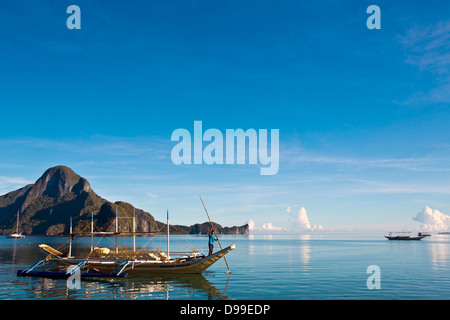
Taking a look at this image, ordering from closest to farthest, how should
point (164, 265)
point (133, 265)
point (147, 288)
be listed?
1. point (147, 288)
2. point (164, 265)
3. point (133, 265)

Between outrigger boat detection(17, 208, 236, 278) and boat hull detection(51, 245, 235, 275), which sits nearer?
outrigger boat detection(17, 208, 236, 278)

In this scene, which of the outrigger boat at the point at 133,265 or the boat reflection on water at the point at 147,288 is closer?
the boat reflection on water at the point at 147,288

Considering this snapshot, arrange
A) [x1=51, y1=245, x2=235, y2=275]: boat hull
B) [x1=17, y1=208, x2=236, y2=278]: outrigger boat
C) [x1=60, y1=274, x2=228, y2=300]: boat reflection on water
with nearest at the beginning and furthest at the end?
[x1=60, y1=274, x2=228, y2=300]: boat reflection on water < [x1=17, y1=208, x2=236, y2=278]: outrigger boat < [x1=51, y1=245, x2=235, y2=275]: boat hull

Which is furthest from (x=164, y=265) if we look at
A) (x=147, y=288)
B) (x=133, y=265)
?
(x=147, y=288)

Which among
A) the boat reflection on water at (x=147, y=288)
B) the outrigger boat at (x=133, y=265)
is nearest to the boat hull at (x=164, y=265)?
the outrigger boat at (x=133, y=265)

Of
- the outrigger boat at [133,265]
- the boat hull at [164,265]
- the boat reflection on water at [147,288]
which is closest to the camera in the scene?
the boat reflection on water at [147,288]

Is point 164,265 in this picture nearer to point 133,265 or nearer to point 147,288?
point 133,265

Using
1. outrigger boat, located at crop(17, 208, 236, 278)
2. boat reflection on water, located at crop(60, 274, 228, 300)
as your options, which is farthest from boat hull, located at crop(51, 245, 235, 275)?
boat reflection on water, located at crop(60, 274, 228, 300)

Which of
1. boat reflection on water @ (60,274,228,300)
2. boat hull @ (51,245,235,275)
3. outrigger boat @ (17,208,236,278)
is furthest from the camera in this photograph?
boat hull @ (51,245,235,275)

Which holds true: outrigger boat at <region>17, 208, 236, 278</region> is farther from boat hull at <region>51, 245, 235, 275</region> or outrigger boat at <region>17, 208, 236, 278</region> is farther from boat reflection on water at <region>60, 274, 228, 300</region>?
boat reflection on water at <region>60, 274, 228, 300</region>

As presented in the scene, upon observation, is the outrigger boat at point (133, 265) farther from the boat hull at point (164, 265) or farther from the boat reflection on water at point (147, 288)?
the boat reflection on water at point (147, 288)
